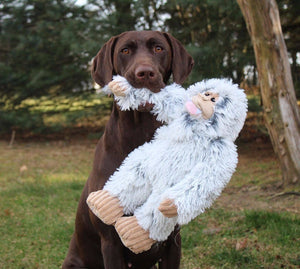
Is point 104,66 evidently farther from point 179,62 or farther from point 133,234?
point 133,234

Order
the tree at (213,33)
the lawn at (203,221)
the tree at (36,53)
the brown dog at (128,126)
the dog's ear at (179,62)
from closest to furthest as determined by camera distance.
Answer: the brown dog at (128,126)
the dog's ear at (179,62)
the lawn at (203,221)
the tree at (213,33)
the tree at (36,53)

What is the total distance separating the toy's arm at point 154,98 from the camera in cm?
197

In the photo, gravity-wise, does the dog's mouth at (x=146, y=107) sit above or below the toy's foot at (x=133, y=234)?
above

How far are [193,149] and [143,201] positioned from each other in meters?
0.37

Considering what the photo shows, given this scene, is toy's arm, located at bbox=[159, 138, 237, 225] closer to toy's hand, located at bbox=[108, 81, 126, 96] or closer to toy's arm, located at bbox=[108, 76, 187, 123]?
toy's arm, located at bbox=[108, 76, 187, 123]

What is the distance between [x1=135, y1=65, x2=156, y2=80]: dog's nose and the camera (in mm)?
1943

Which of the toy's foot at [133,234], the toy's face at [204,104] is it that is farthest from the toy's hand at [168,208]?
the toy's face at [204,104]

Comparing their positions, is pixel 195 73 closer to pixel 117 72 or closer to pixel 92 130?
pixel 117 72

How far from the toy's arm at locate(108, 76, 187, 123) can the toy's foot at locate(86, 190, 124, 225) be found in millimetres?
440

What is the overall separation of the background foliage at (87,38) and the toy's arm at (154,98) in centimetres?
270

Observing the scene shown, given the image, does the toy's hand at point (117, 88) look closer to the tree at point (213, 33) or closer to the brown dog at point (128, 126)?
the brown dog at point (128, 126)

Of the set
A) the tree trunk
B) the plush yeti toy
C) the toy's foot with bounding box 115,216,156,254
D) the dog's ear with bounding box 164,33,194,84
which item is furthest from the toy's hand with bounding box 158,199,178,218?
the tree trunk

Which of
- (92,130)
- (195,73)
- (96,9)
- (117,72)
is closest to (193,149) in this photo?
(117,72)

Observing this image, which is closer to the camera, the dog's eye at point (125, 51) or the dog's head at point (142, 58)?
the dog's head at point (142, 58)
